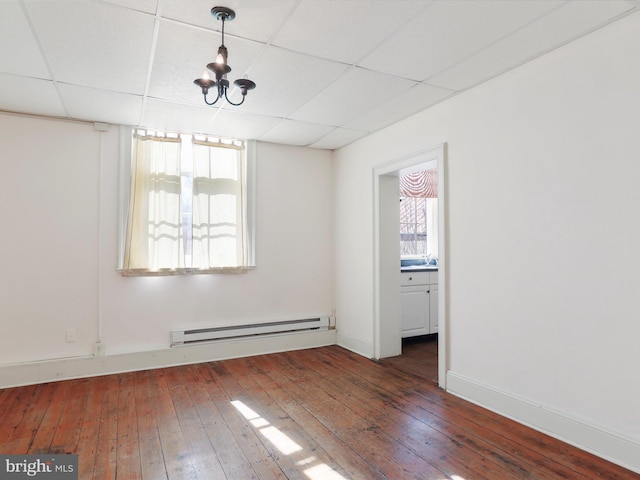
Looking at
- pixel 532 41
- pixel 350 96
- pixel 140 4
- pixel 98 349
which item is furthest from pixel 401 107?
pixel 98 349

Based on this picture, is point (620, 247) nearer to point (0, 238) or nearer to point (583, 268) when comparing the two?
point (583, 268)

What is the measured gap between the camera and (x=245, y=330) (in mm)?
4363

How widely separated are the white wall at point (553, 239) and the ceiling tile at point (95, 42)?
7.93ft

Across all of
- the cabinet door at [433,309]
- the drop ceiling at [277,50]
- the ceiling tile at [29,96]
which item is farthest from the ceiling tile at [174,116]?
the cabinet door at [433,309]

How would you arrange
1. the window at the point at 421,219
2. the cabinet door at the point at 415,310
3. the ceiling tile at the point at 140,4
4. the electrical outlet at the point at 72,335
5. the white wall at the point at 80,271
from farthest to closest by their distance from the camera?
the window at the point at 421,219
the cabinet door at the point at 415,310
the electrical outlet at the point at 72,335
the white wall at the point at 80,271
the ceiling tile at the point at 140,4

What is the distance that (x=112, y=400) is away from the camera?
10.1ft

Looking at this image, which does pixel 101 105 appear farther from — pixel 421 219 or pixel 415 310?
pixel 421 219

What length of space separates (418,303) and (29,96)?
4490 mm

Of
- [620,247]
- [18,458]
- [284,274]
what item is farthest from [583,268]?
[18,458]

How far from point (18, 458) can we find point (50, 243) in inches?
80.7

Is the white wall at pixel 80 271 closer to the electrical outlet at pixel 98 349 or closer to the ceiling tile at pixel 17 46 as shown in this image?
the electrical outlet at pixel 98 349

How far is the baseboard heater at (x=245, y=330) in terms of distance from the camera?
4.08 metres

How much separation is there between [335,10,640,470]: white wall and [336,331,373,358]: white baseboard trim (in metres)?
1.19

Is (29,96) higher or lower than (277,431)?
higher
